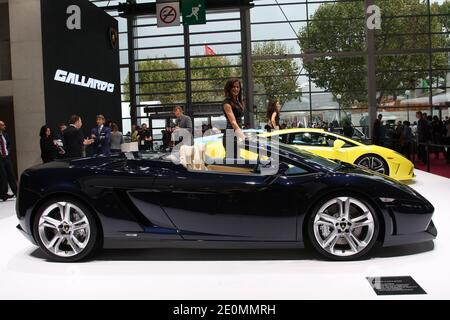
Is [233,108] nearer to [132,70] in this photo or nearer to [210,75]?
[210,75]

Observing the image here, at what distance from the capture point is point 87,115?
51.9 feet

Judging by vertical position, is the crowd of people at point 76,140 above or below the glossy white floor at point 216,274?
above

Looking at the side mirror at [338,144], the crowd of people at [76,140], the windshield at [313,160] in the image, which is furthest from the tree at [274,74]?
the windshield at [313,160]

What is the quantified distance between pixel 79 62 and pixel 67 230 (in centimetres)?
1175

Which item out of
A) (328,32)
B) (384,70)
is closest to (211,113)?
(328,32)

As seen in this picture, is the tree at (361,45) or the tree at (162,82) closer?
the tree at (361,45)

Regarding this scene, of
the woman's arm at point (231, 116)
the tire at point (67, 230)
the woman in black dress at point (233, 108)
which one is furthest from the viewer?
the woman's arm at point (231, 116)

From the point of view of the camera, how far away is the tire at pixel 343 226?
4.40 metres

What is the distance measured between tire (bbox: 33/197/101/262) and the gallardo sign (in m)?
9.73

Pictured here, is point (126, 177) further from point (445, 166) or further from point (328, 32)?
point (328, 32)

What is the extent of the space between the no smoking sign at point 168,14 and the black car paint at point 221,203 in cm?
1267

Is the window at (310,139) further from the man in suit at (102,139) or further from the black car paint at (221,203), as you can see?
the black car paint at (221,203)

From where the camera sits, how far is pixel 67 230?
4680mm

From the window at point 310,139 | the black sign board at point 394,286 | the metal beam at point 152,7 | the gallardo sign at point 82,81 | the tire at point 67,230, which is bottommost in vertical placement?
the black sign board at point 394,286
